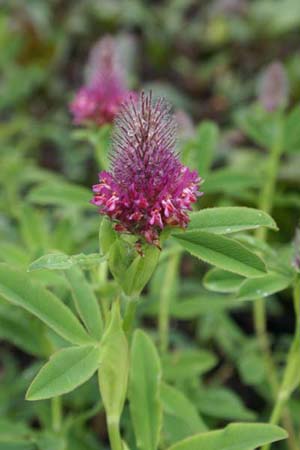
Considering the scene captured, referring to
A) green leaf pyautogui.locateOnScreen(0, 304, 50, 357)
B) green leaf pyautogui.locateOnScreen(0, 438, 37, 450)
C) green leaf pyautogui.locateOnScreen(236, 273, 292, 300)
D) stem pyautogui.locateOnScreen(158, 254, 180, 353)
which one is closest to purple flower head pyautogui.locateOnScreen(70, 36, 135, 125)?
stem pyautogui.locateOnScreen(158, 254, 180, 353)

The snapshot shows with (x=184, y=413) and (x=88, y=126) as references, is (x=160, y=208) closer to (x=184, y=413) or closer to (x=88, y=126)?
(x=184, y=413)

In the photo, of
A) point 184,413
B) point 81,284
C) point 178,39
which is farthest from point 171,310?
point 178,39

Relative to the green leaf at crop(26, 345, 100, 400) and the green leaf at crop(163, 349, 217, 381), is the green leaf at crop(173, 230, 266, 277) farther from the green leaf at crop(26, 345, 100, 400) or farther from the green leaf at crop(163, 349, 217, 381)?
the green leaf at crop(163, 349, 217, 381)

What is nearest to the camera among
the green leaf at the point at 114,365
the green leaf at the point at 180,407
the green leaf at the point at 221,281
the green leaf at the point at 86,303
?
the green leaf at the point at 114,365

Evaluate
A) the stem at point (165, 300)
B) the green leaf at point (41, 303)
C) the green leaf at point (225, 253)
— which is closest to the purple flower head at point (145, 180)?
the green leaf at point (225, 253)

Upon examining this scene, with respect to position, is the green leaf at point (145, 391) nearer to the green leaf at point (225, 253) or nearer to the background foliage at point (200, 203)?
the background foliage at point (200, 203)
